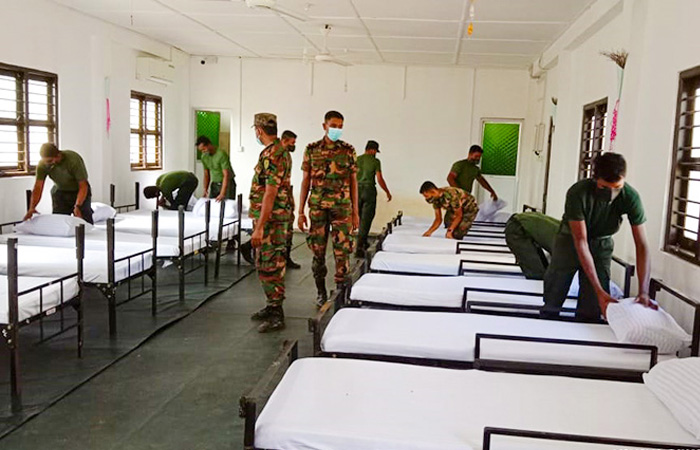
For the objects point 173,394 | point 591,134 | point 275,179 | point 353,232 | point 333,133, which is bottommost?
point 173,394

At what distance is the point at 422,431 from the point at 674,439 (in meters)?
0.86

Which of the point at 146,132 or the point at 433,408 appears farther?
the point at 146,132

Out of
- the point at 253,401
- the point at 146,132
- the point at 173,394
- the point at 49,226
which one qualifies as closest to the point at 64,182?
the point at 49,226

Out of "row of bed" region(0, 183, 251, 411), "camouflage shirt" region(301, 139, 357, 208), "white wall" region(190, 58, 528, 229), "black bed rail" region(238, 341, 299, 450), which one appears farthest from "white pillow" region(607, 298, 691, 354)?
"white wall" region(190, 58, 528, 229)

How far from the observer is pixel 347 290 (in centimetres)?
394

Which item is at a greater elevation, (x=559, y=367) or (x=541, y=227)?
(x=541, y=227)

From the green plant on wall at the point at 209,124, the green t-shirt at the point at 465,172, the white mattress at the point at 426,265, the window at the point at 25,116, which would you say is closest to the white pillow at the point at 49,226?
the window at the point at 25,116

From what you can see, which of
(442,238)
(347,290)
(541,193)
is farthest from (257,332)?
(541,193)

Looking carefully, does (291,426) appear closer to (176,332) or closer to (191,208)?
(176,332)

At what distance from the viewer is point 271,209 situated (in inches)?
174

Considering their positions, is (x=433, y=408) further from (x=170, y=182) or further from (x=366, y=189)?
(x=170, y=182)

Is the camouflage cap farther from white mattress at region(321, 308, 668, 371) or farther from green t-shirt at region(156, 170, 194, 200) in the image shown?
green t-shirt at region(156, 170, 194, 200)

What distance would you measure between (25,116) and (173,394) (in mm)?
3996

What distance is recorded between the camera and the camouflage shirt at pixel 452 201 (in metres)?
6.20
